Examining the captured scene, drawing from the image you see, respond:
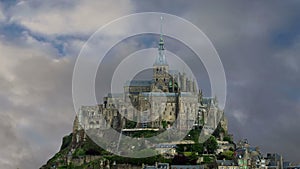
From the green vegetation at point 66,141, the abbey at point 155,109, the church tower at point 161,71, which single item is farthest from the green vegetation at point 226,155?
the green vegetation at point 66,141

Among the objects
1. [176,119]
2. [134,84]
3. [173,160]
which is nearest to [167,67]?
[134,84]

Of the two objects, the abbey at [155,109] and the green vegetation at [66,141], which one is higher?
the abbey at [155,109]

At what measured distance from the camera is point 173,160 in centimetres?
7000

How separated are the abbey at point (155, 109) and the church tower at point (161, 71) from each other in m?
0.16

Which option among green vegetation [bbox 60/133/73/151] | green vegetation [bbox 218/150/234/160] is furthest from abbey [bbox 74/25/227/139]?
green vegetation [bbox 218/150/234/160]

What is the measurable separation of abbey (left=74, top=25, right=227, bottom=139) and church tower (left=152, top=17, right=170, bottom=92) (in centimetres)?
16

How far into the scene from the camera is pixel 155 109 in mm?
82812

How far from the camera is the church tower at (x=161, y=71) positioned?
88.0 metres

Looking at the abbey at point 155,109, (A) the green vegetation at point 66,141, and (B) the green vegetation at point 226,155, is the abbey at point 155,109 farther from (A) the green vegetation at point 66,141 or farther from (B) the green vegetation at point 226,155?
(B) the green vegetation at point 226,155

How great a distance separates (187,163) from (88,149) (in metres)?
17.4

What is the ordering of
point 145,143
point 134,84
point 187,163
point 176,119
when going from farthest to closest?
point 134,84, point 176,119, point 145,143, point 187,163

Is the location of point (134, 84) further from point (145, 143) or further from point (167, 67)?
point (145, 143)

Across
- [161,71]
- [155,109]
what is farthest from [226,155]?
[161,71]

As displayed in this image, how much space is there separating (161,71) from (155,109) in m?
9.96
